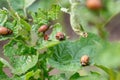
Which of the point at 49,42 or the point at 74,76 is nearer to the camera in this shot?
the point at 49,42

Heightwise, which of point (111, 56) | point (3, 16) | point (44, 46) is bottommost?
point (111, 56)

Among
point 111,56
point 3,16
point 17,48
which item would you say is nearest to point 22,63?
point 17,48

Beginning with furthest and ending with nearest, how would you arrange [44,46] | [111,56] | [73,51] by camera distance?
[73,51], [44,46], [111,56]

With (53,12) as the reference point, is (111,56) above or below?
below

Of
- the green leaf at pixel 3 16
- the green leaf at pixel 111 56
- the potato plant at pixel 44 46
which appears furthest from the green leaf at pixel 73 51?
the green leaf at pixel 111 56

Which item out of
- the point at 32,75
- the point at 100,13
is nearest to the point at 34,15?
the point at 32,75

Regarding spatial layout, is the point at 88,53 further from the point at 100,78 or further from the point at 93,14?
Answer: the point at 93,14

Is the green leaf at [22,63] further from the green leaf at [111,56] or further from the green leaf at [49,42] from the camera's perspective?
the green leaf at [111,56]

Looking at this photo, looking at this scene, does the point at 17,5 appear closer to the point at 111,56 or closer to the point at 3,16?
the point at 3,16
